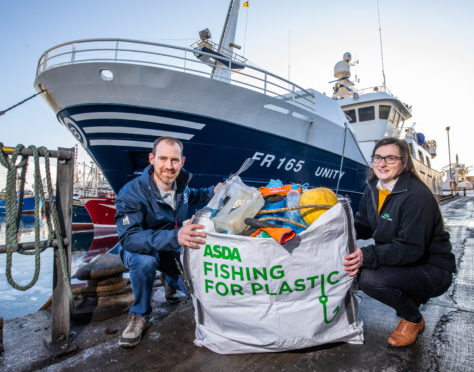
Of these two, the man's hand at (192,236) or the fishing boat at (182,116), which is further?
the fishing boat at (182,116)

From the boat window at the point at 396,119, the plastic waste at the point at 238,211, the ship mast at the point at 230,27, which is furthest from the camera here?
the boat window at the point at 396,119

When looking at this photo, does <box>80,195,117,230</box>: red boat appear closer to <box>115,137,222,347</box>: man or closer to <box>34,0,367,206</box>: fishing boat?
<box>34,0,367,206</box>: fishing boat

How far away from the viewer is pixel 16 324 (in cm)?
181

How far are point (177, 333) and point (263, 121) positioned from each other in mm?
4661

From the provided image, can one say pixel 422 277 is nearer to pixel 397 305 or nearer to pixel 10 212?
pixel 397 305

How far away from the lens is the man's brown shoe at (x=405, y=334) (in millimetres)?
1493

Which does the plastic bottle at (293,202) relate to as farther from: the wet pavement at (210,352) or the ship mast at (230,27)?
the ship mast at (230,27)

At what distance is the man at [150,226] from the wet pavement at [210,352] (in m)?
0.16

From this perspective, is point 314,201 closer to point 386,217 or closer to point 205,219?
point 386,217

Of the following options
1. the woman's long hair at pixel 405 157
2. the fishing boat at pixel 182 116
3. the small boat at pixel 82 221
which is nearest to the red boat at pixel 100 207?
the small boat at pixel 82 221

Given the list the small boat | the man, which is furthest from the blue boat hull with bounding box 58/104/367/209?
the small boat

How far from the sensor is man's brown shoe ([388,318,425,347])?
58.8 inches

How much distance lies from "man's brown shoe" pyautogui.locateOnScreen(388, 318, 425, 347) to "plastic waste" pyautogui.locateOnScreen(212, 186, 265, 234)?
102 cm

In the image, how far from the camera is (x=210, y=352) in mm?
1477
